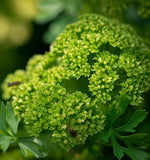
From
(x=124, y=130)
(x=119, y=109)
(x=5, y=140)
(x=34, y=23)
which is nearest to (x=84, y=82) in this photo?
(x=119, y=109)

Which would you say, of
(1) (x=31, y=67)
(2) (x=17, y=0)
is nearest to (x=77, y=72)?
(1) (x=31, y=67)

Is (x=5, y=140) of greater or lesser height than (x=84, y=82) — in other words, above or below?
below

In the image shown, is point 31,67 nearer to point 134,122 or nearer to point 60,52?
point 60,52

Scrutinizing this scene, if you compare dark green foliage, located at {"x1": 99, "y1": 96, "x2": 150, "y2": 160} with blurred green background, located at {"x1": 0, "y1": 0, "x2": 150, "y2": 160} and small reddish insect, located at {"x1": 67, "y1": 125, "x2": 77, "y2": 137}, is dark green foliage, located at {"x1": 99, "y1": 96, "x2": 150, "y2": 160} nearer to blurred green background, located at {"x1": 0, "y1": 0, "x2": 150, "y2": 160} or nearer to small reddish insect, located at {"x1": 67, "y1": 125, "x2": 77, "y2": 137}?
small reddish insect, located at {"x1": 67, "y1": 125, "x2": 77, "y2": 137}

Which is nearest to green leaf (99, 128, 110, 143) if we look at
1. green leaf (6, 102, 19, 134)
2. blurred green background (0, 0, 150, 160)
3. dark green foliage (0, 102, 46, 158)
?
dark green foliage (0, 102, 46, 158)

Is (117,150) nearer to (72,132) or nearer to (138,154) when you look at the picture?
(138,154)

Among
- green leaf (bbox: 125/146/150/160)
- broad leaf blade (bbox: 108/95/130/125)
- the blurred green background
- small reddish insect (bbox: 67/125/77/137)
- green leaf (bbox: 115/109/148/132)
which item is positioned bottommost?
green leaf (bbox: 125/146/150/160)
